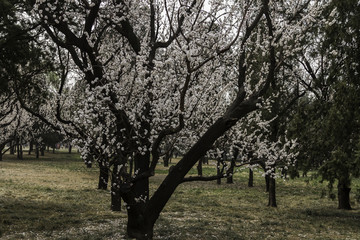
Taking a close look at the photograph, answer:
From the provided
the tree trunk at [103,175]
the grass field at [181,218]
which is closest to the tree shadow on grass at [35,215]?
the grass field at [181,218]

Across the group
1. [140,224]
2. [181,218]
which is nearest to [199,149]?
[140,224]

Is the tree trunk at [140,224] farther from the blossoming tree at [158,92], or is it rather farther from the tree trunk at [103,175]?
the tree trunk at [103,175]

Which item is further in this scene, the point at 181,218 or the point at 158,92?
the point at 181,218

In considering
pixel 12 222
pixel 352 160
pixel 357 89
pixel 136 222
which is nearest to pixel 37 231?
pixel 12 222

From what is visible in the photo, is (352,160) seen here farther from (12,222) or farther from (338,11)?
(12,222)

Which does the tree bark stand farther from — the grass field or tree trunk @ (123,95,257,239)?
the grass field

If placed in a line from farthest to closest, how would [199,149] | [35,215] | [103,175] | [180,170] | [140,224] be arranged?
1. [103,175]
2. [35,215]
3. [140,224]
4. [180,170]
5. [199,149]

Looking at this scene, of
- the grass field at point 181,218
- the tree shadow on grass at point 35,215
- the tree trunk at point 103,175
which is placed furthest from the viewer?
the tree shadow on grass at point 35,215

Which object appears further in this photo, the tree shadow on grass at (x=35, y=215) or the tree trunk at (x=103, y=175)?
the tree shadow on grass at (x=35, y=215)

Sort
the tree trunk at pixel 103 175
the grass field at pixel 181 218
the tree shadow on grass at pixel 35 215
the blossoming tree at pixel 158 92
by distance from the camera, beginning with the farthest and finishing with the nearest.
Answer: the tree shadow on grass at pixel 35 215, the grass field at pixel 181 218, the tree trunk at pixel 103 175, the blossoming tree at pixel 158 92

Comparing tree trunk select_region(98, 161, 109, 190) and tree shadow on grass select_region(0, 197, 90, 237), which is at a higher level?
tree trunk select_region(98, 161, 109, 190)

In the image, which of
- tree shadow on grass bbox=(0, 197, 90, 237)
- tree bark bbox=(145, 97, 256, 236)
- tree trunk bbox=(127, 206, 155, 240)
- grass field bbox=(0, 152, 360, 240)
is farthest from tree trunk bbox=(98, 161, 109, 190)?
tree shadow on grass bbox=(0, 197, 90, 237)

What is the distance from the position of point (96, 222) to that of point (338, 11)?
46.7 ft

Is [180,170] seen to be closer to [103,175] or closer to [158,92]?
[158,92]
